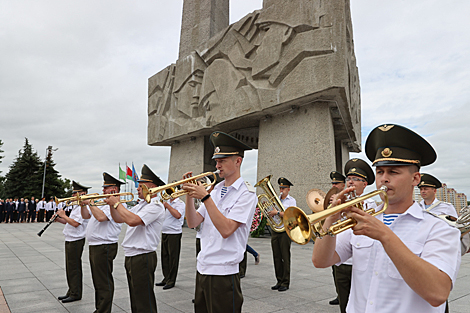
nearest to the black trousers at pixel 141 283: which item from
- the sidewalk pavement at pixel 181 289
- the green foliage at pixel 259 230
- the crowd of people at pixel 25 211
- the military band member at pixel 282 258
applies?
the sidewalk pavement at pixel 181 289

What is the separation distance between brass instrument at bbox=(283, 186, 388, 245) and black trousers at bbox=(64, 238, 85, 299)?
5.14 meters

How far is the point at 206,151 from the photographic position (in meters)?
18.3

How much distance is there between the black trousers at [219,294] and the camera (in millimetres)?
2893

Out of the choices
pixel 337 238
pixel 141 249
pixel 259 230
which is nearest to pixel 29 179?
pixel 259 230

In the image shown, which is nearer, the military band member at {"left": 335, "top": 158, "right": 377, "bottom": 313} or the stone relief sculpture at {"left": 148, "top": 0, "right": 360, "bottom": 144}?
the military band member at {"left": 335, "top": 158, "right": 377, "bottom": 313}

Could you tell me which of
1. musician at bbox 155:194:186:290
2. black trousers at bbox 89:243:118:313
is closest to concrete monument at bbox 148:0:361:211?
musician at bbox 155:194:186:290

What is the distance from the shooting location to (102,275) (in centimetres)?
464

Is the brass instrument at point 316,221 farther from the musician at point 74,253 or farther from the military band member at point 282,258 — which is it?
the musician at point 74,253

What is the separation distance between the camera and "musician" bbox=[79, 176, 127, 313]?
4.55 m

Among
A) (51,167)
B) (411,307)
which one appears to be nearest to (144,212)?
(411,307)

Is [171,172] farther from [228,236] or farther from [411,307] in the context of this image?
[411,307]

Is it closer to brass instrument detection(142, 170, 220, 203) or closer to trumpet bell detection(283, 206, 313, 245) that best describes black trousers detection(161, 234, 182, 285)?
brass instrument detection(142, 170, 220, 203)

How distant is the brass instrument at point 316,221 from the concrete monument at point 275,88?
1061 centimetres

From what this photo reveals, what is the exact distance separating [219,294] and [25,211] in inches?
1227
